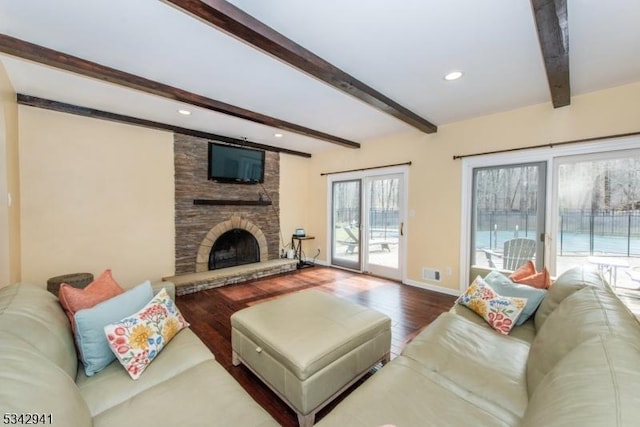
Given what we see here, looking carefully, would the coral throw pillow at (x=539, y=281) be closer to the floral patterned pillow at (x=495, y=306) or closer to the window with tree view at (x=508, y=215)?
the floral patterned pillow at (x=495, y=306)

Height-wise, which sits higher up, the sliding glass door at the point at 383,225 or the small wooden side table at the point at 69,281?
the sliding glass door at the point at 383,225

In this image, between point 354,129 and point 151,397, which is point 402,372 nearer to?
point 151,397

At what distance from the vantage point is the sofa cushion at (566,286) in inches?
66.5

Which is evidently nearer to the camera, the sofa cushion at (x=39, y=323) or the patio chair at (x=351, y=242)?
the sofa cushion at (x=39, y=323)

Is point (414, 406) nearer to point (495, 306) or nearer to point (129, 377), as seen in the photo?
point (495, 306)

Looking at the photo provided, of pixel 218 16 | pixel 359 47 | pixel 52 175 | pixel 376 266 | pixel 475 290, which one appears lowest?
pixel 376 266

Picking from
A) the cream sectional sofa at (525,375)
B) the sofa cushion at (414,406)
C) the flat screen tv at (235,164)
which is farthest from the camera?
the flat screen tv at (235,164)

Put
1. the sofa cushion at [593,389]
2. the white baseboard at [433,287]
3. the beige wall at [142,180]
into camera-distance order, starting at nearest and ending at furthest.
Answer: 1. the sofa cushion at [593,389]
2. the beige wall at [142,180]
3. the white baseboard at [433,287]

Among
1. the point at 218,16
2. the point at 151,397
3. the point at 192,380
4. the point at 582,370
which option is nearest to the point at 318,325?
the point at 192,380

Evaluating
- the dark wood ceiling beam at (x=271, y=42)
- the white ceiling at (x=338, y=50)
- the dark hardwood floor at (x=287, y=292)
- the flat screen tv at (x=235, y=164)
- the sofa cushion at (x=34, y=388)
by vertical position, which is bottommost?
the dark hardwood floor at (x=287, y=292)

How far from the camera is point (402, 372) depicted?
4.50 ft

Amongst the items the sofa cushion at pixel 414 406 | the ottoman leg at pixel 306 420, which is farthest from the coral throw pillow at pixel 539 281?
the ottoman leg at pixel 306 420

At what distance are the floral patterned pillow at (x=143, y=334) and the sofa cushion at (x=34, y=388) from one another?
1.23 feet

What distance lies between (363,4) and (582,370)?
6.71 feet
